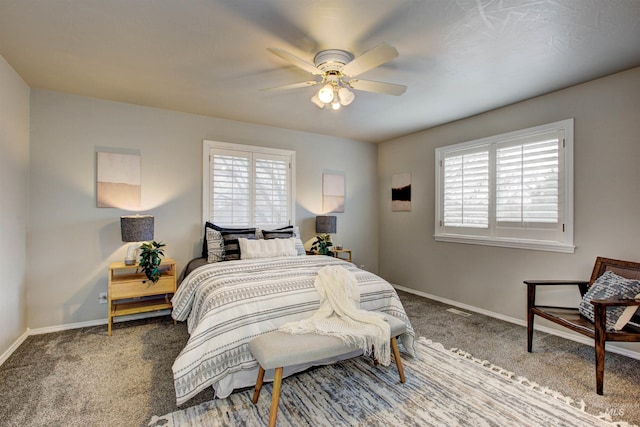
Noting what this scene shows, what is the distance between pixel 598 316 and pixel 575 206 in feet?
4.37

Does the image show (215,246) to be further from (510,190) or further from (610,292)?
(610,292)

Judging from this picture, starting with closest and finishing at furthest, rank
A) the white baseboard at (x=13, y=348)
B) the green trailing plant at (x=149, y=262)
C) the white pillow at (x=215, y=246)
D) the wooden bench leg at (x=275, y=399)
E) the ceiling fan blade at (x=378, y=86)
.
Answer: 1. the wooden bench leg at (x=275, y=399)
2. the ceiling fan blade at (x=378, y=86)
3. the white baseboard at (x=13, y=348)
4. the green trailing plant at (x=149, y=262)
5. the white pillow at (x=215, y=246)

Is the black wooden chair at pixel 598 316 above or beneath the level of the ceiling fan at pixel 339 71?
beneath

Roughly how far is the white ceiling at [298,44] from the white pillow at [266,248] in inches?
65.0

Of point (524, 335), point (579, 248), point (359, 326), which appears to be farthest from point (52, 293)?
point (579, 248)

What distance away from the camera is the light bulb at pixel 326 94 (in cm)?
236

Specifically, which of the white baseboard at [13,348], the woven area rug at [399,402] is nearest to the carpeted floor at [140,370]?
the white baseboard at [13,348]

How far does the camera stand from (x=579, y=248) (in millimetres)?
3133

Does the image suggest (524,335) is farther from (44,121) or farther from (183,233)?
(44,121)

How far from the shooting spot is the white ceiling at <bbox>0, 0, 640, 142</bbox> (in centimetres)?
196

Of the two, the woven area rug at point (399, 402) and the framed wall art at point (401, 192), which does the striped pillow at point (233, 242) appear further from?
the framed wall art at point (401, 192)

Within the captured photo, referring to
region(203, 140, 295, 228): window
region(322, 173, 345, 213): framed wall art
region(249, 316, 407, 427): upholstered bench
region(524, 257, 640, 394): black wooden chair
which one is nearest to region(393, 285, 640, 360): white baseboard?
region(524, 257, 640, 394): black wooden chair

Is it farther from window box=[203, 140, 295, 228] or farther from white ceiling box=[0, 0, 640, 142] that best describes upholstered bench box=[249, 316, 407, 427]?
window box=[203, 140, 295, 228]

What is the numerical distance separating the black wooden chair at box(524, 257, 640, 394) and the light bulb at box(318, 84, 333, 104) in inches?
97.2
